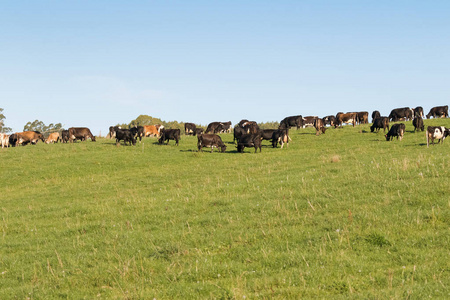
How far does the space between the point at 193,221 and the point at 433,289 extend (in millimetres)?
6792

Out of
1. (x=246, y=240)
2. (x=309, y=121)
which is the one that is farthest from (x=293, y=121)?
(x=246, y=240)

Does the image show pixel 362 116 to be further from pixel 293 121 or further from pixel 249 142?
pixel 249 142

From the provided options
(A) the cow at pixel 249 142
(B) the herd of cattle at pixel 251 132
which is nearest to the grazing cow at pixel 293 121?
(B) the herd of cattle at pixel 251 132

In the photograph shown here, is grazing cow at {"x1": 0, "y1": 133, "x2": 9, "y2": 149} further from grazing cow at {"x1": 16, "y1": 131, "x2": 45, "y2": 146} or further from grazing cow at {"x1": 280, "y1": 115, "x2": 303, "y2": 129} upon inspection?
grazing cow at {"x1": 280, "y1": 115, "x2": 303, "y2": 129}

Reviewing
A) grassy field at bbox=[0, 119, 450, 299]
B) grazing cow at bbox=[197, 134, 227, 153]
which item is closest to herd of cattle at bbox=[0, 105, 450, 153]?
grazing cow at bbox=[197, 134, 227, 153]

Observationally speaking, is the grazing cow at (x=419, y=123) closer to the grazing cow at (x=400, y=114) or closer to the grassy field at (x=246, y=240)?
the grazing cow at (x=400, y=114)

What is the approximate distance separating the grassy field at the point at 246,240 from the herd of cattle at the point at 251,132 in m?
15.5

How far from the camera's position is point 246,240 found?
30.7 ft

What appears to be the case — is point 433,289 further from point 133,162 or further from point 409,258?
point 133,162

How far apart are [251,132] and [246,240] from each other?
32.2m

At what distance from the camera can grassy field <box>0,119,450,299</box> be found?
22.9 feet

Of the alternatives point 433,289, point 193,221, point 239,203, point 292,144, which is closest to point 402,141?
point 292,144

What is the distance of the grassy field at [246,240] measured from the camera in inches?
275

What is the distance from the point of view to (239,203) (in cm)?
1310
